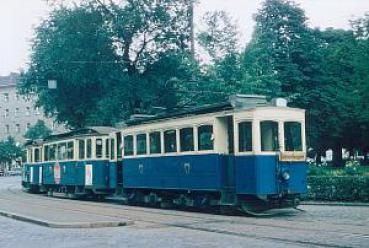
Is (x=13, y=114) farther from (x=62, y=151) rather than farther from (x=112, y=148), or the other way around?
(x=112, y=148)

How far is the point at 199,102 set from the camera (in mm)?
28625

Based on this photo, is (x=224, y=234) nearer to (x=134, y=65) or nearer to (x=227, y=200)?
(x=227, y=200)

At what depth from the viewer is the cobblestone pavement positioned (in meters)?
11.5

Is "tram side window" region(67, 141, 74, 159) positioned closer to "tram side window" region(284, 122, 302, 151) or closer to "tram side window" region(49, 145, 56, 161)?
"tram side window" region(49, 145, 56, 161)

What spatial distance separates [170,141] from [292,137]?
4.73m

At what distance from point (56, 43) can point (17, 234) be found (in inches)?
1025

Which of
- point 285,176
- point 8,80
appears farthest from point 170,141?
point 8,80

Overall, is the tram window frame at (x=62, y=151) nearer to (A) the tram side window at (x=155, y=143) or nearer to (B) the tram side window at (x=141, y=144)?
(B) the tram side window at (x=141, y=144)

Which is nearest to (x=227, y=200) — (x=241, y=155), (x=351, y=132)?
(x=241, y=155)

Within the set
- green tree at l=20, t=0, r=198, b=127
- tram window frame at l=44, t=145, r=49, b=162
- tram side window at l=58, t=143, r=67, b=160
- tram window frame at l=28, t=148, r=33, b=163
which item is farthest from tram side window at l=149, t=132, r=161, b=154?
tram window frame at l=28, t=148, r=33, b=163

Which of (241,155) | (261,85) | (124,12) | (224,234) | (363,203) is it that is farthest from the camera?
(124,12)

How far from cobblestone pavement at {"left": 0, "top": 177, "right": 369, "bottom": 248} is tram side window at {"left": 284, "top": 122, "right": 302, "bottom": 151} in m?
2.00

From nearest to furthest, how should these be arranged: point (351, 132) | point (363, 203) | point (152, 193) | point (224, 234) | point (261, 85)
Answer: point (224, 234) < point (363, 203) < point (152, 193) < point (261, 85) < point (351, 132)

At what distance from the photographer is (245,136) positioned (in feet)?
58.5
